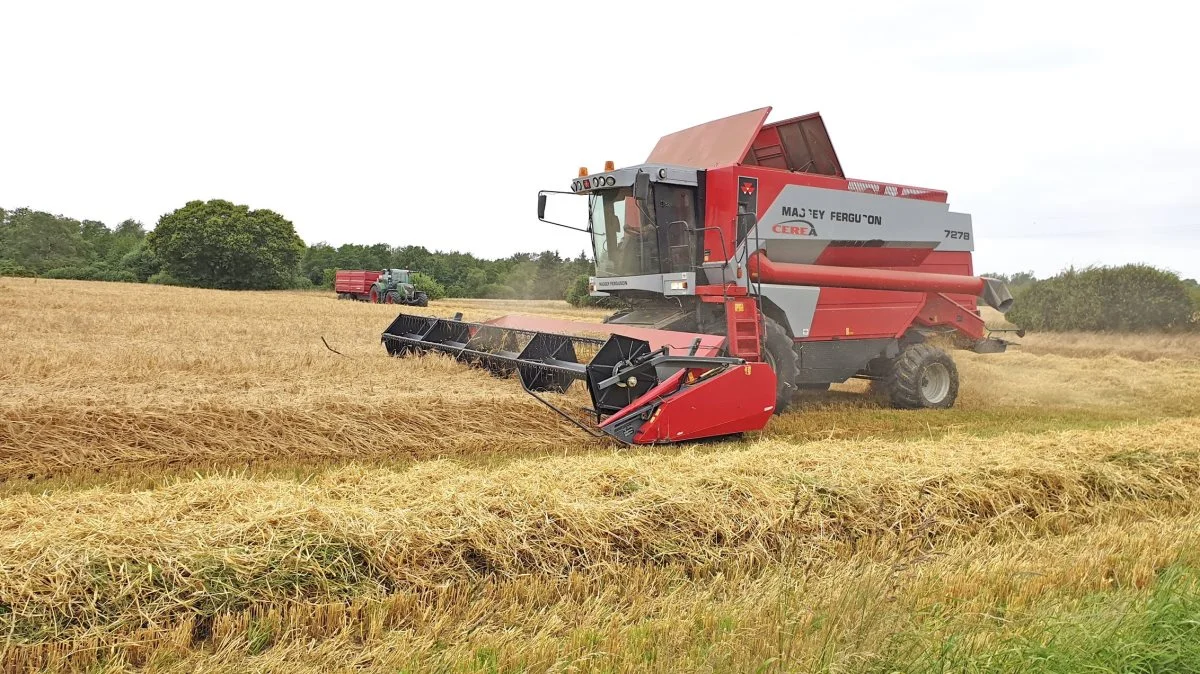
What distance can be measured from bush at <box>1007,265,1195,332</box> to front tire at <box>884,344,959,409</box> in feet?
35.8

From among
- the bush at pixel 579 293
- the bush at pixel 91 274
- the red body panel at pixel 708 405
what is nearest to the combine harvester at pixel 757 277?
the red body panel at pixel 708 405

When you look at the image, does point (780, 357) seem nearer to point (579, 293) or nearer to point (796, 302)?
point (796, 302)

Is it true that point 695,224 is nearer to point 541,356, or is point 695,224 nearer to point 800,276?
point 800,276

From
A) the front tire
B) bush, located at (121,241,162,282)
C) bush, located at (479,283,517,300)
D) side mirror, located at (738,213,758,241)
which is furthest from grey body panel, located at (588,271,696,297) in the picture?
bush, located at (121,241,162,282)

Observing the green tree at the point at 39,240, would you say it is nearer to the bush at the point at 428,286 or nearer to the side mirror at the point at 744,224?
the bush at the point at 428,286

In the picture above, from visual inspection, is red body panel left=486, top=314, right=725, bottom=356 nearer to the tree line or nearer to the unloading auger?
the unloading auger

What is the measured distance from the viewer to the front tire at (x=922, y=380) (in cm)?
870

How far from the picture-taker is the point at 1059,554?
370 cm

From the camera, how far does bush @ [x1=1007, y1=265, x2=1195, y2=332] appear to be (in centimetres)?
1684

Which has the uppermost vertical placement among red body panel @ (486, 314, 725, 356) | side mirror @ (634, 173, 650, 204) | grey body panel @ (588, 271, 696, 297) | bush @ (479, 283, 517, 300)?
side mirror @ (634, 173, 650, 204)

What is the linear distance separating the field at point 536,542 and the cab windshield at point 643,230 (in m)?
2.30

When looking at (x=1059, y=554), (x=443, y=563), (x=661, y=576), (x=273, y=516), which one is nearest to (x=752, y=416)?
(x=1059, y=554)

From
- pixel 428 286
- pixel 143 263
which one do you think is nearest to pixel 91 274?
pixel 143 263

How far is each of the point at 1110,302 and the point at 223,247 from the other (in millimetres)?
41931
